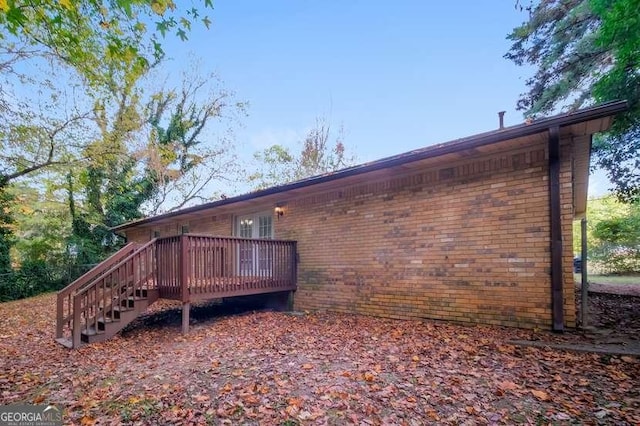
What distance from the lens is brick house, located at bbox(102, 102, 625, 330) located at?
4852 mm

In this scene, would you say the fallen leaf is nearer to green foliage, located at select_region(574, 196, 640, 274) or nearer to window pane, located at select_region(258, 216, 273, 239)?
window pane, located at select_region(258, 216, 273, 239)

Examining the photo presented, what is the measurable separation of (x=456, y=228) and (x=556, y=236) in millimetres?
1500

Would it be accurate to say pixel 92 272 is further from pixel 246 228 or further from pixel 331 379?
pixel 331 379

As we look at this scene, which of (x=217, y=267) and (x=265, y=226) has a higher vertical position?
(x=265, y=226)

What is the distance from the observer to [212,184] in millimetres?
22281

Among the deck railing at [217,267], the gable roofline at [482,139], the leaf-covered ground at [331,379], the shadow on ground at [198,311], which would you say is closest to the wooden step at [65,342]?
the leaf-covered ground at [331,379]

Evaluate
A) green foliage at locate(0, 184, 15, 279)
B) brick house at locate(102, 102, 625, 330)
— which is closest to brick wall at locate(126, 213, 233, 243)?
brick house at locate(102, 102, 625, 330)

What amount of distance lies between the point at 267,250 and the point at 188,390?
4430 mm

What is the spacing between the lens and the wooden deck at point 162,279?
6.00 m

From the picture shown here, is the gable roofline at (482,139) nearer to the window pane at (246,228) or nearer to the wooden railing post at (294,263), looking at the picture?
the wooden railing post at (294,263)

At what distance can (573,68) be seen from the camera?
30.6 feet

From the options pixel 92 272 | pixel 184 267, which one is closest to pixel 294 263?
pixel 184 267

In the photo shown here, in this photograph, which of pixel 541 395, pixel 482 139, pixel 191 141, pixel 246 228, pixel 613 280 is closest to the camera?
pixel 541 395

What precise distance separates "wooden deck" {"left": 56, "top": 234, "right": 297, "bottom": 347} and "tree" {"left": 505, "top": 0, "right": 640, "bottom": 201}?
8545mm
